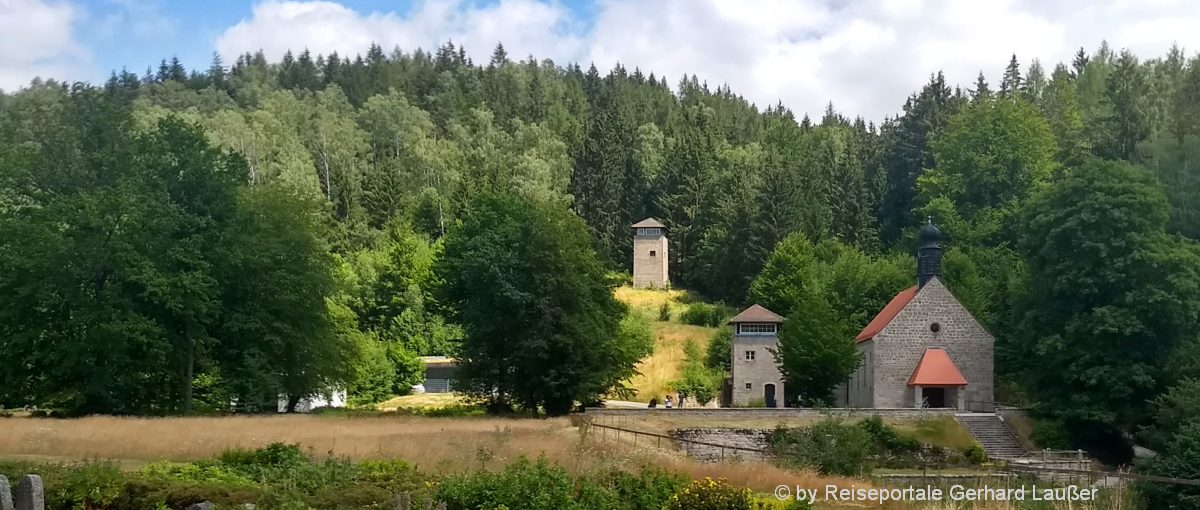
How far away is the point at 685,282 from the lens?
89250mm

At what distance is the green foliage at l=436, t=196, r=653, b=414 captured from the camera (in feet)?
147

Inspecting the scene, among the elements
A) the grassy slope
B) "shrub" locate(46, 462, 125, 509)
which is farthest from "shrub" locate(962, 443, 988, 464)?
"shrub" locate(46, 462, 125, 509)

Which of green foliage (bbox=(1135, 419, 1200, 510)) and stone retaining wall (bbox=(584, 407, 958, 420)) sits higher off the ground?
stone retaining wall (bbox=(584, 407, 958, 420))

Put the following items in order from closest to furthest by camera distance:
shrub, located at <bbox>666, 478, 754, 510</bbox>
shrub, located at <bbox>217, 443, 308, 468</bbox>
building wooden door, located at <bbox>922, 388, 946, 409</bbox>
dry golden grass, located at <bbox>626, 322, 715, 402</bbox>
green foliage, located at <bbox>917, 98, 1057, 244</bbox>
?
shrub, located at <bbox>666, 478, 754, 510</bbox>, shrub, located at <bbox>217, 443, 308, 468</bbox>, building wooden door, located at <bbox>922, 388, 946, 409</bbox>, dry golden grass, located at <bbox>626, 322, 715, 402</bbox>, green foliage, located at <bbox>917, 98, 1057, 244</bbox>

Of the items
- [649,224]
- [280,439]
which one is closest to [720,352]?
[649,224]

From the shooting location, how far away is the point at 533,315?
4522cm

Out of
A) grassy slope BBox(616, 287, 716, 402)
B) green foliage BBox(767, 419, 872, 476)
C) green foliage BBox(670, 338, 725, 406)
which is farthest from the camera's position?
grassy slope BBox(616, 287, 716, 402)

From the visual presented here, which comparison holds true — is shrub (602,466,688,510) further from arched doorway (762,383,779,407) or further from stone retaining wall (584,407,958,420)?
arched doorway (762,383,779,407)

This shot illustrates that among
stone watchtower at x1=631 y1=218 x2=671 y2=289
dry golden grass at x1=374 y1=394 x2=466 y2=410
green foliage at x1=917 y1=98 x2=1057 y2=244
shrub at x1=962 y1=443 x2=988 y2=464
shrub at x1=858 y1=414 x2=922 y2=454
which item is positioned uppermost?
green foliage at x1=917 y1=98 x2=1057 y2=244

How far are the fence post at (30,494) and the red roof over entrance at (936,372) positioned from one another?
42620 mm

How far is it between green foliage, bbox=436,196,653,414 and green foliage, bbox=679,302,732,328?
1185 inches

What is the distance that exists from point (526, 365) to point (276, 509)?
97.9 ft

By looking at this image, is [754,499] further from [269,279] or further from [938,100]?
[938,100]

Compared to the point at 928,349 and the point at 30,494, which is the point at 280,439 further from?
the point at 928,349
